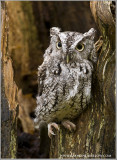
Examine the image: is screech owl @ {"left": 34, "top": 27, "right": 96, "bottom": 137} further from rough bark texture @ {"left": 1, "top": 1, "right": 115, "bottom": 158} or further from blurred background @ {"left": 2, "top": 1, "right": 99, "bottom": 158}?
blurred background @ {"left": 2, "top": 1, "right": 99, "bottom": 158}

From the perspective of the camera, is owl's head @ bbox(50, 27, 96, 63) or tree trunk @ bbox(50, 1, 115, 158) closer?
owl's head @ bbox(50, 27, 96, 63)

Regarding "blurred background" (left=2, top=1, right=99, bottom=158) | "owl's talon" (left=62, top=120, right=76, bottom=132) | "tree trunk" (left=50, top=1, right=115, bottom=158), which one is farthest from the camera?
"blurred background" (left=2, top=1, right=99, bottom=158)

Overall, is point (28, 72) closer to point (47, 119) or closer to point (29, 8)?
point (29, 8)

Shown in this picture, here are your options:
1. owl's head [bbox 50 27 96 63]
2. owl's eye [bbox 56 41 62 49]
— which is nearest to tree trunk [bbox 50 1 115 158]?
owl's head [bbox 50 27 96 63]

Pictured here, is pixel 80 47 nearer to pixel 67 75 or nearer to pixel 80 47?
pixel 80 47

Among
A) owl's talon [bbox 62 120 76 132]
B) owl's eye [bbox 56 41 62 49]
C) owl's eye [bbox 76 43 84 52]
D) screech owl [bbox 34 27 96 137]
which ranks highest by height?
owl's eye [bbox 56 41 62 49]
